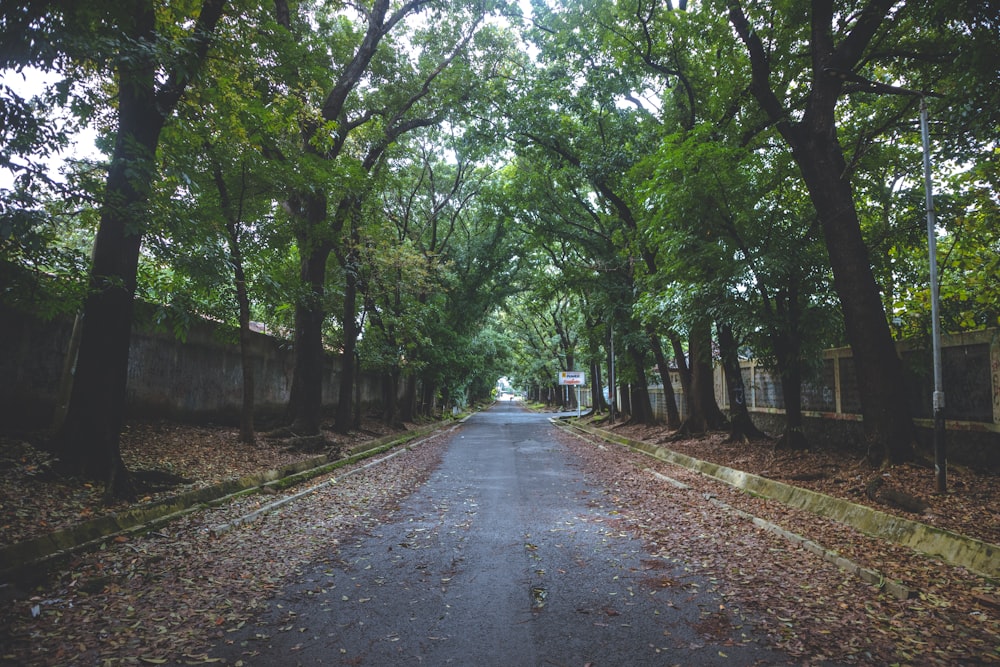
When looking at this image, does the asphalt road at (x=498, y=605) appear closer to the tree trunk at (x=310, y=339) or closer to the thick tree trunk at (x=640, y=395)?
the tree trunk at (x=310, y=339)

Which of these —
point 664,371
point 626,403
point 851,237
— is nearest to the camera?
point 851,237

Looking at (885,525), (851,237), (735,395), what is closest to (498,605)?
(885,525)

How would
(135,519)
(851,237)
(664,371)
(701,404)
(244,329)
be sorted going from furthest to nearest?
(664,371) → (701,404) → (244,329) → (851,237) → (135,519)

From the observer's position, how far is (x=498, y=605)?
4.09 m

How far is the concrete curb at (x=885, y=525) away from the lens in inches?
188

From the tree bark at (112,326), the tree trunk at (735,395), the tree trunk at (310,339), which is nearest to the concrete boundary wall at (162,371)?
the tree bark at (112,326)

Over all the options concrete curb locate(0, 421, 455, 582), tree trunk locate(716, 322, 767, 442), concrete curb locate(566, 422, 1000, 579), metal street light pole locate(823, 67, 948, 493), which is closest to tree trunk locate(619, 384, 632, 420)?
tree trunk locate(716, 322, 767, 442)

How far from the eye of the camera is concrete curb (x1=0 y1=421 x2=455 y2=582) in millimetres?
4574

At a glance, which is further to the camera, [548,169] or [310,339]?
[548,169]

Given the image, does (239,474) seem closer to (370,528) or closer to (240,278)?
(240,278)

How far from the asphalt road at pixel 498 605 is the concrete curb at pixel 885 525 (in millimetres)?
2420

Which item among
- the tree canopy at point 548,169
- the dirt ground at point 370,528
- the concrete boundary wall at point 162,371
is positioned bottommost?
the dirt ground at point 370,528

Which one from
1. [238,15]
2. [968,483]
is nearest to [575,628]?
[968,483]

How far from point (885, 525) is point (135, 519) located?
817 cm
